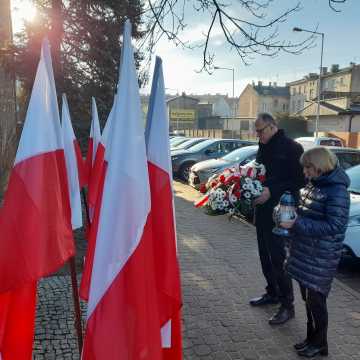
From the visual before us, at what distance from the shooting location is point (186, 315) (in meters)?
4.27

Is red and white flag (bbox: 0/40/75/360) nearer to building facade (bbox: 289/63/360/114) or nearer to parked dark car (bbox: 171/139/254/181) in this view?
parked dark car (bbox: 171/139/254/181)

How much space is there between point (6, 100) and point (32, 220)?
9.10 metres

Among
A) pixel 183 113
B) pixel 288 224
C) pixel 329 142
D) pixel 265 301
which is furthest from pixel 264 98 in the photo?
pixel 288 224

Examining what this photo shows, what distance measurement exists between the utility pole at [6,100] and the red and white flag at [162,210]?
7111mm

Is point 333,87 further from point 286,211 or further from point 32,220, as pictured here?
point 32,220

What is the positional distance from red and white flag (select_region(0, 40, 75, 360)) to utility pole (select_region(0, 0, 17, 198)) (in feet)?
22.0

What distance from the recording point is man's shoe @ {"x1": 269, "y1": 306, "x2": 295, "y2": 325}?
4043 millimetres

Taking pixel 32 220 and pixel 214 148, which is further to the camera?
pixel 214 148

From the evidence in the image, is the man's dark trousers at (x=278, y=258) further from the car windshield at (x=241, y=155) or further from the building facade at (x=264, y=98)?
the building facade at (x=264, y=98)

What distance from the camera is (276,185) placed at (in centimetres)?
388

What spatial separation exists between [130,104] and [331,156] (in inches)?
74.3

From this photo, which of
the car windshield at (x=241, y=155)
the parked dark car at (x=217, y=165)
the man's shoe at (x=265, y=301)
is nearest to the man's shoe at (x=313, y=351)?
the man's shoe at (x=265, y=301)

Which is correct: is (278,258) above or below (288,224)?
below

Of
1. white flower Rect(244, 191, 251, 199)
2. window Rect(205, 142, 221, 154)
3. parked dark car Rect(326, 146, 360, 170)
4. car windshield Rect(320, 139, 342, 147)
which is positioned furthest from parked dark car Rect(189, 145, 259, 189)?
white flower Rect(244, 191, 251, 199)
